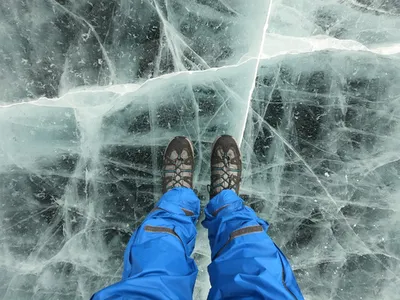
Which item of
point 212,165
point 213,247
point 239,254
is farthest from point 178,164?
point 239,254

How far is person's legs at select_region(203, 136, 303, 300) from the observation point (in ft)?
3.41

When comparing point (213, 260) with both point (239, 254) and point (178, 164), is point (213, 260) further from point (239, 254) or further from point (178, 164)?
point (178, 164)

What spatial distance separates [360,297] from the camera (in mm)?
1599

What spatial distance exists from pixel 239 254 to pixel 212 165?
56 cm

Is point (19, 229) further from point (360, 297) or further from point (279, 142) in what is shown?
point (360, 297)

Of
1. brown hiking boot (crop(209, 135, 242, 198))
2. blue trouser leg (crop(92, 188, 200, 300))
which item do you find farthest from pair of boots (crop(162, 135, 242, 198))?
blue trouser leg (crop(92, 188, 200, 300))

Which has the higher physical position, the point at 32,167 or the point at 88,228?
the point at 32,167

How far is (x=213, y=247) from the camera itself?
4.39 feet

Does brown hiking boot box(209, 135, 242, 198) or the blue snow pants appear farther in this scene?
brown hiking boot box(209, 135, 242, 198)

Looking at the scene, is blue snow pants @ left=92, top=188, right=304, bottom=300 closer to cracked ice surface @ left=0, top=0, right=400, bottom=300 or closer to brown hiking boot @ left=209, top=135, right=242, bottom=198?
brown hiking boot @ left=209, top=135, right=242, bottom=198

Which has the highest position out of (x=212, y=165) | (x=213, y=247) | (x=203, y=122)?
(x=203, y=122)

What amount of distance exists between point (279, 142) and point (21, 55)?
1467 mm

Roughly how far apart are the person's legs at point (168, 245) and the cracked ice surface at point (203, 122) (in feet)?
0.35

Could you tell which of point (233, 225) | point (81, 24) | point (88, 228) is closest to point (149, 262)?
point (233, 225)
